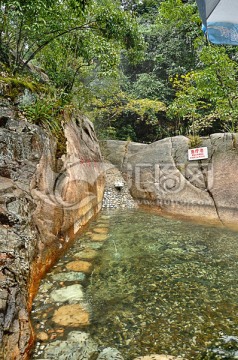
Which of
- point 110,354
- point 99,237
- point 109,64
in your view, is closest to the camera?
point 110,354

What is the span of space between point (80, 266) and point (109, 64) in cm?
457

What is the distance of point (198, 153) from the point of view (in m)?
6.34

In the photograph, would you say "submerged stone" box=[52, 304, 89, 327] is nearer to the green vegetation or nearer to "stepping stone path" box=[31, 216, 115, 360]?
"stepping stone path" box=[31, 216, 115, 360]

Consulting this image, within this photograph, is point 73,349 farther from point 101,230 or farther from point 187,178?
point 187,178

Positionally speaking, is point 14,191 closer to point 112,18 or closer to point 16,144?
point 16,144

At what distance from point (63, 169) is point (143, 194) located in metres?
3.92

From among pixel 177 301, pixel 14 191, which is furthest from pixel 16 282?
pixel 177 301

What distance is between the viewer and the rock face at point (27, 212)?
1.60 meters

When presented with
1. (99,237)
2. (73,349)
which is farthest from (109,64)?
(73,349)

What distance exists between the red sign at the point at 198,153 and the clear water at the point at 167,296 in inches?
104

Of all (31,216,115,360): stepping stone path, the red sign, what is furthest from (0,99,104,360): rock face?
the red sign

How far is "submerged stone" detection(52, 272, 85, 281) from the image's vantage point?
2.70 m

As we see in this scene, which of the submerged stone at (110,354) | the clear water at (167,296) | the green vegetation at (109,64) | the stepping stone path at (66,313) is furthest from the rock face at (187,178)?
the submerged stone at (110,354)

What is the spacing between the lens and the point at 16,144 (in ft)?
9.07
